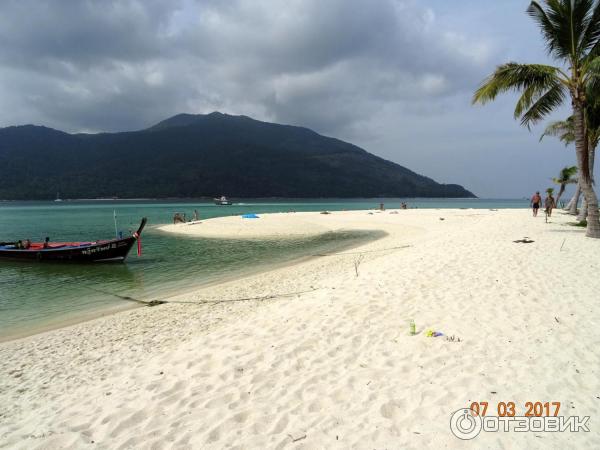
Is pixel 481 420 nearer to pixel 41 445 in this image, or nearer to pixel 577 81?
pixel 41 445

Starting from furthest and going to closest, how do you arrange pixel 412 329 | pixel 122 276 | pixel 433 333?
pixel 122 276, pixel 412 329, pixel 433 333

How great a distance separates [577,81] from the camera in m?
13.5

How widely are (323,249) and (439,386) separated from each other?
1615cm

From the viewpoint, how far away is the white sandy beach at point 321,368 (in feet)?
11.6

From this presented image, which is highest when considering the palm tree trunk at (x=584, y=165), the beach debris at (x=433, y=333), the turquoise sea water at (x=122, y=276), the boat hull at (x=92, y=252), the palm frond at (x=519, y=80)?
the palm frond at (x=519, y=80)

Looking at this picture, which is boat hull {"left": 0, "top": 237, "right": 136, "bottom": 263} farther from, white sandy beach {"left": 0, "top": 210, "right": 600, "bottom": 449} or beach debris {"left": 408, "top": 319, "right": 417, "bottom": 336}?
beach debris {"left": 408, "top": 319, "right": 417, "bottom": 336}

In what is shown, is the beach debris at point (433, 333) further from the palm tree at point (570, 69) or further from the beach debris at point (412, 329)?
the palm tree at point (570, 69)

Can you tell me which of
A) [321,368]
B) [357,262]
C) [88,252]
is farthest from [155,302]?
[88,252]

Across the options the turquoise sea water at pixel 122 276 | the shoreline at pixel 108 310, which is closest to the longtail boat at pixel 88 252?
the turquoise sea water at pixel 122 276

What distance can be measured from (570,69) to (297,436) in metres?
17.7

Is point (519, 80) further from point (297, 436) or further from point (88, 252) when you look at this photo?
point (88, 252)

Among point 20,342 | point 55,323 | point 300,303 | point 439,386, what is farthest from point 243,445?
point 55,323

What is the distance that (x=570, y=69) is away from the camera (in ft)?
45.4

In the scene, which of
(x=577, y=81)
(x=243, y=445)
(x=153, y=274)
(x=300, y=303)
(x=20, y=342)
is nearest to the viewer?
(x=243, y=445)
